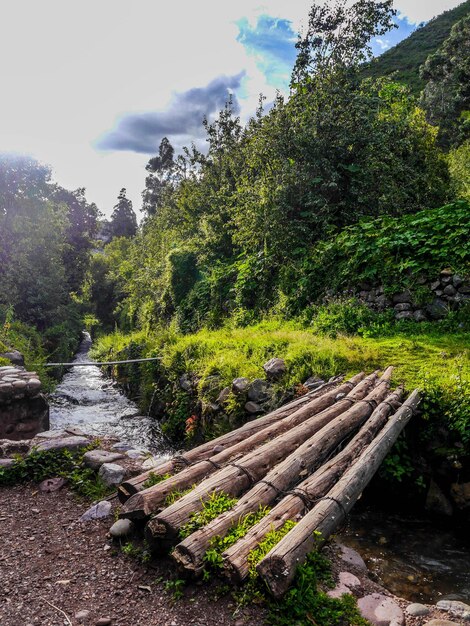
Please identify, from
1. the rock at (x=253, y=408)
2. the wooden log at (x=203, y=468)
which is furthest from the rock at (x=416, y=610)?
the rock at (x=253, y=408)

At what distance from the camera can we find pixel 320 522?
131 inches

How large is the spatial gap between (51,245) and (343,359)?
20.2 meters

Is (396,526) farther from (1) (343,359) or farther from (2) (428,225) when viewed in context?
(2) (428,225)

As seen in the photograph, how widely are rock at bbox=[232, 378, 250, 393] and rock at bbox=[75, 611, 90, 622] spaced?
4.64 meters

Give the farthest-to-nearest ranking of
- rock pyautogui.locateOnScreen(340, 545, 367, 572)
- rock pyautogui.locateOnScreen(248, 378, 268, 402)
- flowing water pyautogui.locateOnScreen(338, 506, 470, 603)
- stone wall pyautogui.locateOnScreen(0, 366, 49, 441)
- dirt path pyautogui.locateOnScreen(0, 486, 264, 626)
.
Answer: stone wall pyautogui.locateOnScreen(0, 366, 49, 441), rock pyautogui.locateOnScreen(248, 378, 268, 402), flowing water pyautogui.locateOnScreen(338, 506, 470, 603), rock pyautogui.locateOnScreen(340, 545, 367, 572), dirt path pyautogui.locateOnScreen(0, 486, 264, 626)

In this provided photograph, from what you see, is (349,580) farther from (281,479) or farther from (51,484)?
(51,484)

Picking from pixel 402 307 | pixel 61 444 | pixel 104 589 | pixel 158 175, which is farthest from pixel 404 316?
pixel 158 175

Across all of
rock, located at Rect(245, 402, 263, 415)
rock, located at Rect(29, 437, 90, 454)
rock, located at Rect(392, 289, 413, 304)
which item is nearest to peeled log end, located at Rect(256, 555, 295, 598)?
rock, located at Rect(29, 437, 90, 454)

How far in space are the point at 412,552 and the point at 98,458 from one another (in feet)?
13.3

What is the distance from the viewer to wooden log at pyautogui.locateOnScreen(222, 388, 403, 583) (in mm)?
2953

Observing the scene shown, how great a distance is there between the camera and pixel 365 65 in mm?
15430

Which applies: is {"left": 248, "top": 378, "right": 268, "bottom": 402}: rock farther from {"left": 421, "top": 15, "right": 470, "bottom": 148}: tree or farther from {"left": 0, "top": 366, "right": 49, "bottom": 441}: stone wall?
{"left": 421, "top": 15, "right": 470, "bottom": 148}: tree

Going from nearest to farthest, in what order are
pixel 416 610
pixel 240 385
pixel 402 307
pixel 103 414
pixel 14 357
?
pixel 416 610 < pixel 240 385 < pixel 402 307 < pixel 14 357 < pixel 103 414

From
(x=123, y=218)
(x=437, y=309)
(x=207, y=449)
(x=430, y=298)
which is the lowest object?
(x=207, y=449)
